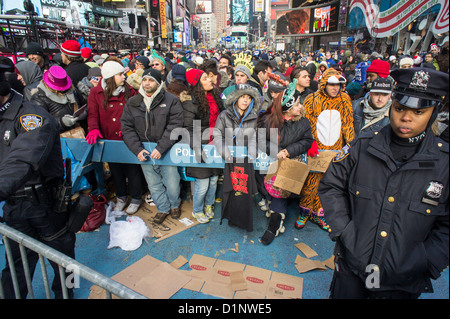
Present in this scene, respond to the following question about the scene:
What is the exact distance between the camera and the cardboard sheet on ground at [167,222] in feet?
13.1

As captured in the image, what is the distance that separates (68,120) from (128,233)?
1815 millimetres

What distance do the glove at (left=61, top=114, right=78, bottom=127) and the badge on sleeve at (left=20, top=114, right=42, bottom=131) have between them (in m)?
1.77

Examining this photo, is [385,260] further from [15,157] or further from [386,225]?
[15,157]

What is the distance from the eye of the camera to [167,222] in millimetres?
4230

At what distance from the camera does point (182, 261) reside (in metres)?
3.40

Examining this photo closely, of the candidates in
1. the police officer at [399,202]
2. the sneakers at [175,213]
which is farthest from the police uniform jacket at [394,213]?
the sneakers at [175,213]

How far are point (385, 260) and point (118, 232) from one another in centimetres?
323

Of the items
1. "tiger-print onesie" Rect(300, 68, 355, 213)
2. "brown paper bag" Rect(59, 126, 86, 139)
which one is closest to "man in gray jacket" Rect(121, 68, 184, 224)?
"brown paper bag" Rect(59, 126, 86, 139)

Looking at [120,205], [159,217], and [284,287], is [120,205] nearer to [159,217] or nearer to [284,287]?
[159,217]

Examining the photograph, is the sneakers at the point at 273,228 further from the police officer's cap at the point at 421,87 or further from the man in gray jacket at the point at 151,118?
the police officer's cap at the point at 421,87

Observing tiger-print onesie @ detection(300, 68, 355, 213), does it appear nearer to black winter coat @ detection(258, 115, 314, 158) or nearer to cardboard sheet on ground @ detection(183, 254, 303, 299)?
black winter coat @ detection(258, 115, 314, 158)

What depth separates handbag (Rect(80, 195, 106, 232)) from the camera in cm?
402

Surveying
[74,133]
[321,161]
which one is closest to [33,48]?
Result: [74,133]

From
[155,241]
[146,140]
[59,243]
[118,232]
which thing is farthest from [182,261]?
[146,140]
